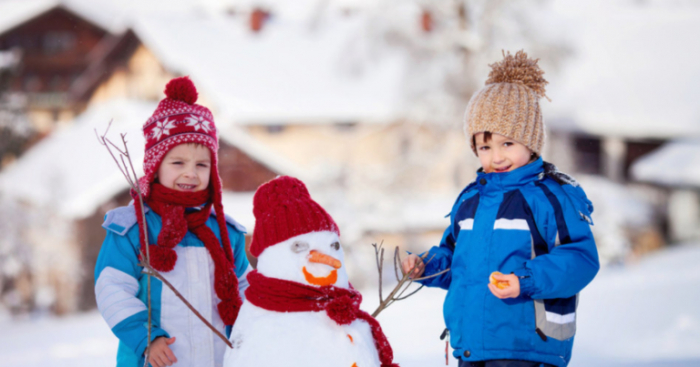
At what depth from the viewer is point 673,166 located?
19.0m

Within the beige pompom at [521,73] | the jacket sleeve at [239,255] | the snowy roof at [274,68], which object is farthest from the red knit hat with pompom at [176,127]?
the snowy roof at [274,68]

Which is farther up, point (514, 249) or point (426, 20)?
point (426, 20)

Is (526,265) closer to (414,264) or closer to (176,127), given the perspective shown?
(414,264)

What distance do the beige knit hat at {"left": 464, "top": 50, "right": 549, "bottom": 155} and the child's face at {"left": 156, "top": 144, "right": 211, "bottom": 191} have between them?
Result: 3.72 feet

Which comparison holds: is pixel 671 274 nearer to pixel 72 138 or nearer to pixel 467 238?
pixel 467 238

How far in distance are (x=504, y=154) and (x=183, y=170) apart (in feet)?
4.28

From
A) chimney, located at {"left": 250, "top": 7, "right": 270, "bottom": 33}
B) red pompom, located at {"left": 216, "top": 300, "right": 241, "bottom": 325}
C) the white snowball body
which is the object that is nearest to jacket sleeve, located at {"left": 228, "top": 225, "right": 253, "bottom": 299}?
red pompom, located at {"left": 216, "top": 300, "right": 241, "bottom": 325}

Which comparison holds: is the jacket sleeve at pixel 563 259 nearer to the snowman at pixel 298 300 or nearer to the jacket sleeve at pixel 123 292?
the snowman at pixel 298 300

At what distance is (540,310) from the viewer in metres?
2.26

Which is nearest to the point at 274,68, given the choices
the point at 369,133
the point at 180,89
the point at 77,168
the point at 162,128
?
the point at 369,133

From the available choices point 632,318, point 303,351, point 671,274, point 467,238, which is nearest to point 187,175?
point 303,351

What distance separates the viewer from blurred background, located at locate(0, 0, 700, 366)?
980 cm

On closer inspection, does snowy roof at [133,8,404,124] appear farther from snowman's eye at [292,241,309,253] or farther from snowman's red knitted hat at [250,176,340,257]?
snowman's eye at [292,241,309,253]

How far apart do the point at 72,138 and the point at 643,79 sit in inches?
791
